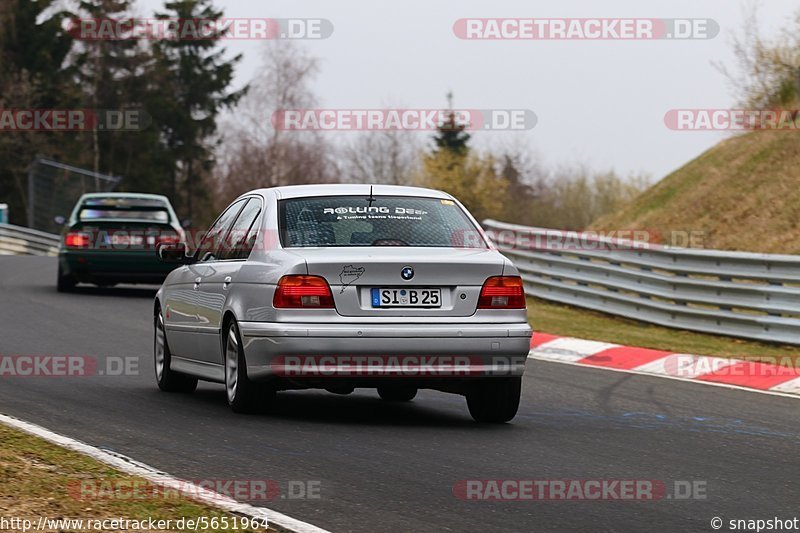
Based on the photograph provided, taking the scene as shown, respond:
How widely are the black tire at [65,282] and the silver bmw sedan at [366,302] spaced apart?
39.7ft

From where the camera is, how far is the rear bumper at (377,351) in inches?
343

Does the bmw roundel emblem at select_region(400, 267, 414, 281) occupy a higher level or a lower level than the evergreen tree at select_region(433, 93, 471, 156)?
lower

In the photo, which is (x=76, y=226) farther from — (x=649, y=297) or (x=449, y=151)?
(x=449, y=151)

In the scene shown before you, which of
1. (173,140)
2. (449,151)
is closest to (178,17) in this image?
(173,140)

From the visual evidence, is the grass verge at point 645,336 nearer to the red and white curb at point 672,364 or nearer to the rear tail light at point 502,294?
the red and white curb at point 672,364

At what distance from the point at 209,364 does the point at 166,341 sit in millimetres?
1108

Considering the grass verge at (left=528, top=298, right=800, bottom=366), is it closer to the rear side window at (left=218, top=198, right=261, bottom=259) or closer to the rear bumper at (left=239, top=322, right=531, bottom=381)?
the rear bumper at (left=239, top=322, right=531, bottom=381)

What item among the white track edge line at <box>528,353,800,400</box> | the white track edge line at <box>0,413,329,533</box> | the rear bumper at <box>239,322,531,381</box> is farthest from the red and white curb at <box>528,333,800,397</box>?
the white track edge line at <box>0,413,329,533</box>

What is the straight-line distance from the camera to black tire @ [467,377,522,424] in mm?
9312

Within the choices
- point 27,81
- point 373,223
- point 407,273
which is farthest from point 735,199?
point 27,81

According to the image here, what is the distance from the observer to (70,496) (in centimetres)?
611

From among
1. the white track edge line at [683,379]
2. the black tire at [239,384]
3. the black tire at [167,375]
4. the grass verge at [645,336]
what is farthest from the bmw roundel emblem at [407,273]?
the grass verge at [645,336]

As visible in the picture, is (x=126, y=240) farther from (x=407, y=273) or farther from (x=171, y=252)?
(x=407, y=273)

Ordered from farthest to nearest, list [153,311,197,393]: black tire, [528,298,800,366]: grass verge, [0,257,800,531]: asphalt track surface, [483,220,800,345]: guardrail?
1. [483,220,800,345]: guardrail
2. [528,298,800,366]: grass verge
3. [153,311,197,393]: black tire
4. [0,257,800,531]: asphalt track surface
